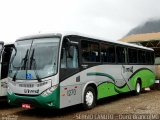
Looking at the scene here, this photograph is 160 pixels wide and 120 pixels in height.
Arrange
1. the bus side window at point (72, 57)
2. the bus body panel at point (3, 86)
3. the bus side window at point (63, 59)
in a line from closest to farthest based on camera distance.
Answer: the bus side window at point (63, 59), the bus side window at point (72, 57), the bus body panel at point (3, 86)

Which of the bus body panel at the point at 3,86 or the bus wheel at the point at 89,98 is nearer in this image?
the bus wheel at the point at 89,98

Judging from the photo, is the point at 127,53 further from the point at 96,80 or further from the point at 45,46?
the point at 45,46

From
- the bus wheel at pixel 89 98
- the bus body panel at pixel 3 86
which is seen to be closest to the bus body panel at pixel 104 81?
the bus wheel at pixel 89 98

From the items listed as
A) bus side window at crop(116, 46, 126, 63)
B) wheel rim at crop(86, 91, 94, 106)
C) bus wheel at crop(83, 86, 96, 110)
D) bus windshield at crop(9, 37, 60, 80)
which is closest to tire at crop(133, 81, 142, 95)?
bus side window at crop(116, 46, 126, 63)

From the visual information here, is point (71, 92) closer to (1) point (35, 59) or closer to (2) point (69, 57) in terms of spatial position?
(2) point (69, 57)

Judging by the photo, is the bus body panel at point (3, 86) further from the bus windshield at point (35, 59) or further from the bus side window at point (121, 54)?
the bus side window at point (121, 54)

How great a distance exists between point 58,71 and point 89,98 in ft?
8.40

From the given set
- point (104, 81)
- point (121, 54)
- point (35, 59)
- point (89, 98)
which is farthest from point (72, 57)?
point (121, 54)

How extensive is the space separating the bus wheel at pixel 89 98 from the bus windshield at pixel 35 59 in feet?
7.69

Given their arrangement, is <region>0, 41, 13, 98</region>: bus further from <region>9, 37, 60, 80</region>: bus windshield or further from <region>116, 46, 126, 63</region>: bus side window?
<region>116, 46, 126, 63</region>: bus side window

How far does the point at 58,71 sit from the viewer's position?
35.2 feet

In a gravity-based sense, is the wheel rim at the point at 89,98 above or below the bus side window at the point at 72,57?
below

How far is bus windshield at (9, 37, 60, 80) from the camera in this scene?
35.3 ft

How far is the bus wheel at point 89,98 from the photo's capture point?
12398 mm
